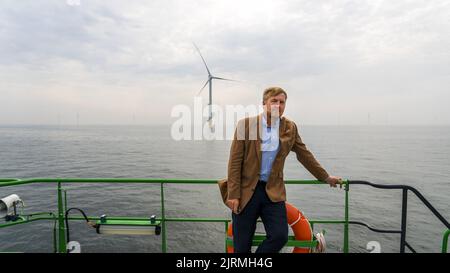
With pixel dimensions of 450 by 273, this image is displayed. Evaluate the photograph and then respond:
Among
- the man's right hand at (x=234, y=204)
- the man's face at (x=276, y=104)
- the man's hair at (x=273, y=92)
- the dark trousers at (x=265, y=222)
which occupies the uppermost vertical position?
the man's hair at (x=273, y=92)

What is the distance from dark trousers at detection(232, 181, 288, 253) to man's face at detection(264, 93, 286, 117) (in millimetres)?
713

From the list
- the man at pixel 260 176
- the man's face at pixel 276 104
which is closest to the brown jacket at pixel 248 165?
the man at pixel 260 176

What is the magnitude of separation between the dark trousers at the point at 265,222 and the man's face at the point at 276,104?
0.71 metres

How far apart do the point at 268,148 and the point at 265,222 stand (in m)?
0.75

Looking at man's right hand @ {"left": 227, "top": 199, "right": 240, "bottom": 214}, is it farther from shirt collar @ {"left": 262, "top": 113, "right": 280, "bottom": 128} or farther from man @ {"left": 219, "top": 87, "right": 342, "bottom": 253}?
shirt collar @ {"left": 262, "top": 113, "right": 280, "bottom": 128}

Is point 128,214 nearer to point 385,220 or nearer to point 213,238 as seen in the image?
point 213,238

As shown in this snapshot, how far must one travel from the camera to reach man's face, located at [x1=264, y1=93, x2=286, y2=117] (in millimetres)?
2811

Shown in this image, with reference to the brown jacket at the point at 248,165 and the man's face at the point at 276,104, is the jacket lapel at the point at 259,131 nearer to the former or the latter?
the brown jacket at the point at 248,165

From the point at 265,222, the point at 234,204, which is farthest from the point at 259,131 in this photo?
the point at 265,222

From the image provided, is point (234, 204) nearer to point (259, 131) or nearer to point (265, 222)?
point (265, 222)

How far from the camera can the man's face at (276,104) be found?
2.81 metres

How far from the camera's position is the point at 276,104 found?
111 inches
